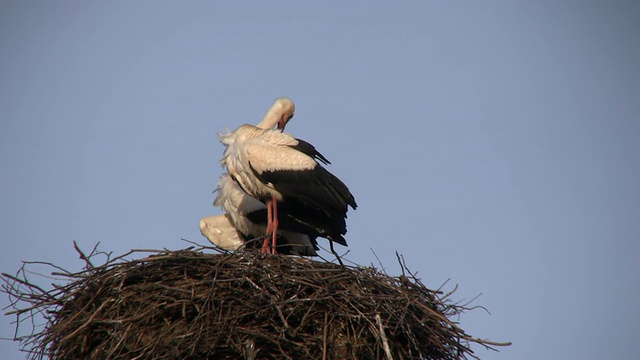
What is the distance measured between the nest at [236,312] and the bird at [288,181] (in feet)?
4.27

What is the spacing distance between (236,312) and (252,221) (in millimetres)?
2800

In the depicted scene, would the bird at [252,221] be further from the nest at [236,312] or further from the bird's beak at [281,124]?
the nest at [236,312]

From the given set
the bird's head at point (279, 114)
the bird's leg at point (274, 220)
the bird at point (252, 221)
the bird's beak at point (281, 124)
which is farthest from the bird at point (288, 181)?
the bird's beak at point (281, 124)

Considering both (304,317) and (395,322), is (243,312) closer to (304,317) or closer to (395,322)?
(304,317)

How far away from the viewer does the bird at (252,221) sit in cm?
1081

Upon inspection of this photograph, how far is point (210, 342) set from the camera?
26.1ft

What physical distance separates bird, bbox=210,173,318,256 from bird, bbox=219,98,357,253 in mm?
377

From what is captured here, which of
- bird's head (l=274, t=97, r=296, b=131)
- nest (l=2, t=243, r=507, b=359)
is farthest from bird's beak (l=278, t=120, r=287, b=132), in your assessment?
nest (l=2, t=243, r=507, b=359)

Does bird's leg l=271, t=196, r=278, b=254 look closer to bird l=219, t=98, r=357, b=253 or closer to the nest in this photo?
bird l=219, t=98, r=357, b=253

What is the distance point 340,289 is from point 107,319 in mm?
1651

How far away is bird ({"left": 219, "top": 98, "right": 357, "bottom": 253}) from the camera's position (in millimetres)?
9914

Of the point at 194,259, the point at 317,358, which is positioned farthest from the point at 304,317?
the point at 194,259

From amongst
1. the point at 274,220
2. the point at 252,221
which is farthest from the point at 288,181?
the point at 252,221

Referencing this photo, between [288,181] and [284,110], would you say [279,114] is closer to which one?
[284,110]
